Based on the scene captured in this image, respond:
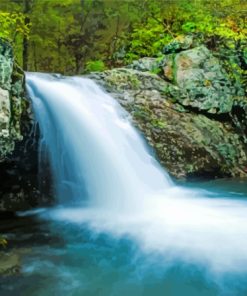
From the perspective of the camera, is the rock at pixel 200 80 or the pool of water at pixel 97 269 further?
the rock at pixel 200 80

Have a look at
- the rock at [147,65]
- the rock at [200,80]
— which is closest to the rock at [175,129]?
the rock at [200,80]

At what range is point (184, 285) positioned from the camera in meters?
4.47

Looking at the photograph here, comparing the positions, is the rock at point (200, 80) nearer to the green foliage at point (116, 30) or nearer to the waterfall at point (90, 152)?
the green foliage at point (116, 30)

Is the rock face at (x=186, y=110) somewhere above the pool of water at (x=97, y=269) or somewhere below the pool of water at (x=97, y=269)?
above

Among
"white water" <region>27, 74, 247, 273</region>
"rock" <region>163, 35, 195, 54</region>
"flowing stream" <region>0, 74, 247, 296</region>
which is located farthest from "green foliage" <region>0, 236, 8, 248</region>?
"rock" <region>163, 35, 195, 54</region>

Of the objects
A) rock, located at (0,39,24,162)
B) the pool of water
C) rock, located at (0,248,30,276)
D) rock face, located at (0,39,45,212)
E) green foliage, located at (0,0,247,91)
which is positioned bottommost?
the pool of water

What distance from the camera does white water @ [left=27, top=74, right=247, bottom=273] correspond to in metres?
5.75

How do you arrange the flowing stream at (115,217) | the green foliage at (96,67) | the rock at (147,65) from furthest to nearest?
the green foliage at (96,67), the rock at (147,65), the flowing stream at (115,217)

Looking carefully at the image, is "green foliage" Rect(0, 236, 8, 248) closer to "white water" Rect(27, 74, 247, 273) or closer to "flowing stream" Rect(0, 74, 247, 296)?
"flowing stream" Rect(0, 74, 247, 296)

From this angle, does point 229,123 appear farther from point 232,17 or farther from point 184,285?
point 184,285

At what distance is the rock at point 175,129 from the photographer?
9.73 m

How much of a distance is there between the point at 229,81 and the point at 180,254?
722cm

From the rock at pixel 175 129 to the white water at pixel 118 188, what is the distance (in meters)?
0.46

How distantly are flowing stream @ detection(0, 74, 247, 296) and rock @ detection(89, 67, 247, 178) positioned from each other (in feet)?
1.49
